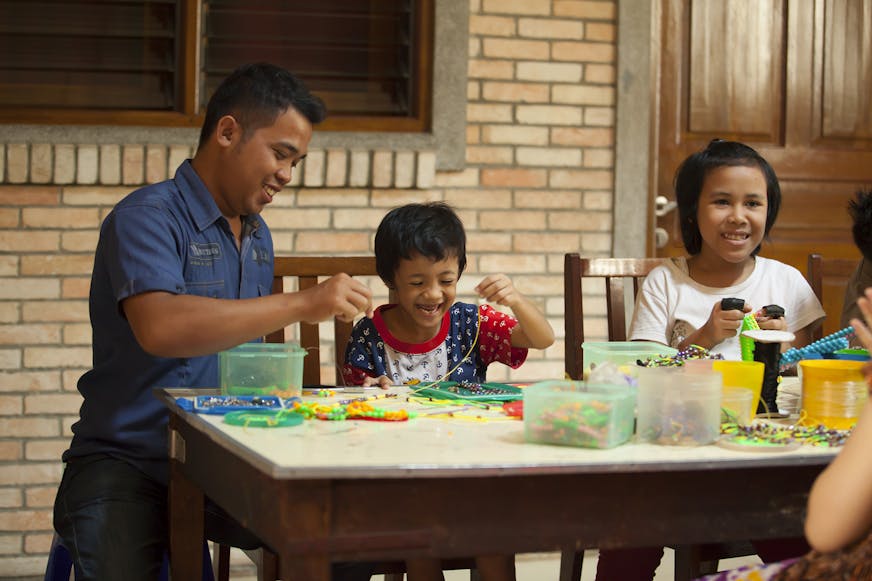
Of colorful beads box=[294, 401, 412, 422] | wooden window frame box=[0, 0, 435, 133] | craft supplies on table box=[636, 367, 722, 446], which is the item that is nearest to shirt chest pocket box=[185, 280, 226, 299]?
colorful beads box=[294, 401, 412, 422]

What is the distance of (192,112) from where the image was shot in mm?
4484

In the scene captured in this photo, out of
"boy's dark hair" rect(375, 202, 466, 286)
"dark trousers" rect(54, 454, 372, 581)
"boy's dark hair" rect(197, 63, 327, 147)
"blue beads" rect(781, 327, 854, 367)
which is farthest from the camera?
"boy's dark hair" rect(375, 202, 466, 286)

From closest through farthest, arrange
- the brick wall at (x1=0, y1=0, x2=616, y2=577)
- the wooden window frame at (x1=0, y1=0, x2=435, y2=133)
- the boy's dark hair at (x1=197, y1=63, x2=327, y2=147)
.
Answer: the boy's dark hair at (x1=197, y1=63, x2=327, y2=147)
the brick wall at (x1=0, y1=0, x2=616, y2=577)
the wooden window frame at (x1=0, y1=0, x2=435, y2=133)

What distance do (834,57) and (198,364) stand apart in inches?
142

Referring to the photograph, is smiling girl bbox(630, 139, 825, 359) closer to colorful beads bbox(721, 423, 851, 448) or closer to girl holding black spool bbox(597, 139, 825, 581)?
girl holding black spool bbox(597, 139, 825, 581)

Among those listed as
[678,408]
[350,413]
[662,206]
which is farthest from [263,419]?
[662,206]

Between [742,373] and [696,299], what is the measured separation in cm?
110

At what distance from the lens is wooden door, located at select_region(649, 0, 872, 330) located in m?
5.02

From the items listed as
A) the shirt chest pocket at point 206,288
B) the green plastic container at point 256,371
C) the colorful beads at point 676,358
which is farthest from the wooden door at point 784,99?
the green plastic container at point 256,371

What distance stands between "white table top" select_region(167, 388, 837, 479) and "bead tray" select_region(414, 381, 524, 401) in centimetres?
31

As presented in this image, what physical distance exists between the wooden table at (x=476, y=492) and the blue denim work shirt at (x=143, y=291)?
561 millimetres

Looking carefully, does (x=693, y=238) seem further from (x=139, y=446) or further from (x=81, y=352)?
(x=81, y=352)

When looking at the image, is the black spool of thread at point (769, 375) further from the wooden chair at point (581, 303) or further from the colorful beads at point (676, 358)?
the wooden chair at point (581, 303)

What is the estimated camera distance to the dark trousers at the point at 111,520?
2.37 meters
